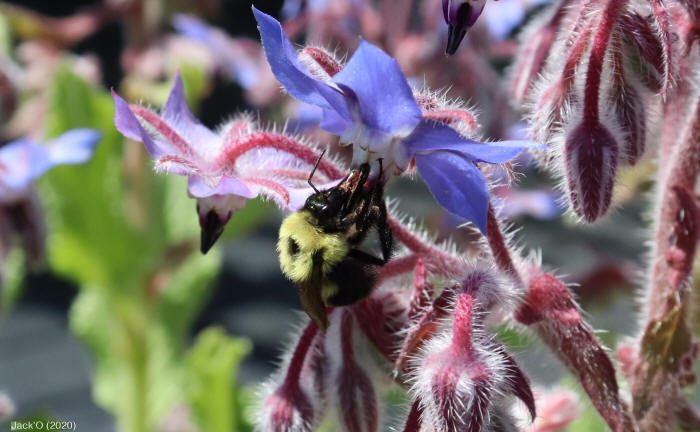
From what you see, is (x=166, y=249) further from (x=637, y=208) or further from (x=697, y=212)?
(x=637, y=208)

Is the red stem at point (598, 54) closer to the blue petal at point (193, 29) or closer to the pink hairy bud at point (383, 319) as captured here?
the pink hairy bud at point (383, 319)

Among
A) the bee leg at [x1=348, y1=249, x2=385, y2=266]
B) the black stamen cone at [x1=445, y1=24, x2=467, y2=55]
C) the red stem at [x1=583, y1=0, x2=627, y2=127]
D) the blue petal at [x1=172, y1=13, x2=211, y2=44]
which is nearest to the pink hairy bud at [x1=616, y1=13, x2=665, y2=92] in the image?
the red stem at [x1=583, y1=0, x2=627, y2=127]

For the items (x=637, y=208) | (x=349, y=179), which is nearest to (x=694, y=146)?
(x=349, y=179)

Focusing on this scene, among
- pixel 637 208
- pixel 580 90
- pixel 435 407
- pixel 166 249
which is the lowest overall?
pixel 637 208

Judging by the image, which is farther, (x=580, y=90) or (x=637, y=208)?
(x=637, y=208)

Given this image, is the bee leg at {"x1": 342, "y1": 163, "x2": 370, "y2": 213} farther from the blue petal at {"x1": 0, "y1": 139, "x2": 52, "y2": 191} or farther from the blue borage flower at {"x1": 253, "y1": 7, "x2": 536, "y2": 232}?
the blue petal at {"x1": 0, "y1": 139, "x2": 52, "y2": 191}

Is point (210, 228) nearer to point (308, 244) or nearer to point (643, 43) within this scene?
point (308, 244)

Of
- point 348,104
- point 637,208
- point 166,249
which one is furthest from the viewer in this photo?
point 637,208
